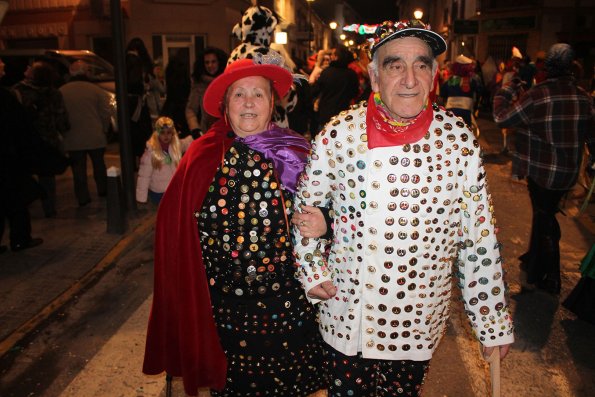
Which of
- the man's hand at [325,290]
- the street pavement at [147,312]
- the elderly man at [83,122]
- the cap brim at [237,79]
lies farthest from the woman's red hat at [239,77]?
the elderly man at [83,122]

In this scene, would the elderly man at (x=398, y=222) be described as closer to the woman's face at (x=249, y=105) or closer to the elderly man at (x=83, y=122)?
the woman's face at (x=249, y=105)

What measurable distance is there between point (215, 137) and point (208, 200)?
0.31m

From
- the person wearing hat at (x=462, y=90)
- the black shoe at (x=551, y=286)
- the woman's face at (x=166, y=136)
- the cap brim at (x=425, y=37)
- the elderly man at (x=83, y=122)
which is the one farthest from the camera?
the person wearing hat at (x=462, y=90)

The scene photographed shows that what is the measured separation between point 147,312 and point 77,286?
39.5 inches

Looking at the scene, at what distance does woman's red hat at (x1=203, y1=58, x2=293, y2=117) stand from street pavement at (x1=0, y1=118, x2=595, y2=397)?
6.48 feet

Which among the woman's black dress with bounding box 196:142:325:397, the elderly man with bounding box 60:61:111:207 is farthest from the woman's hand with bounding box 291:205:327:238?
the elderly man with bounding box 60:61:111:207

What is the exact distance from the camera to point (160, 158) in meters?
5.68

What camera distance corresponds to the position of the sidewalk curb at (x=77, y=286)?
13.5 feet

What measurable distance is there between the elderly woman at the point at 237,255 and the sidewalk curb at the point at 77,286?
2.21 m

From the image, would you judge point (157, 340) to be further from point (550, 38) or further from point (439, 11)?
point (439, 11)

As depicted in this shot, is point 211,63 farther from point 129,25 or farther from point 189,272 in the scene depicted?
point 129,25

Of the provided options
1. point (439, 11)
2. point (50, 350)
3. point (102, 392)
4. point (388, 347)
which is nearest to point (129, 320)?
point (50, 350)

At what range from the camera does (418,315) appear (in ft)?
6.88

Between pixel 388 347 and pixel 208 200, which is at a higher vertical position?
pixel 208 200
